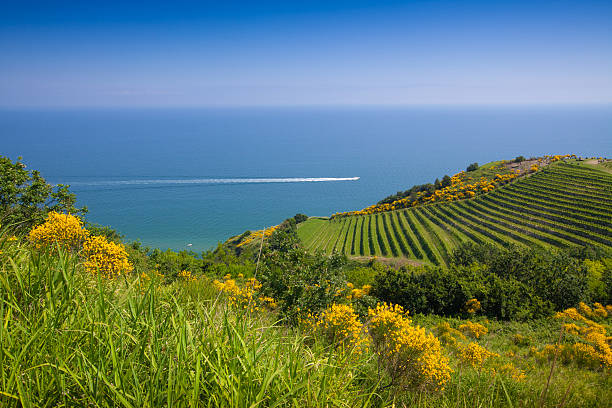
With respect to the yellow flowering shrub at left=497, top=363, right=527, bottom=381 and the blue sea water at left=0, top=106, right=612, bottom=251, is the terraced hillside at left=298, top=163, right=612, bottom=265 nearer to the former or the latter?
the blue sea water at left=0, top=106, right=612, bottom=251

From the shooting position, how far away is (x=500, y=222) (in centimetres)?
4894

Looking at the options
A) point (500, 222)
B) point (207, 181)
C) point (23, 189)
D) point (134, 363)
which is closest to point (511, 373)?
point (134, 363)

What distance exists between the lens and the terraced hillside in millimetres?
41500

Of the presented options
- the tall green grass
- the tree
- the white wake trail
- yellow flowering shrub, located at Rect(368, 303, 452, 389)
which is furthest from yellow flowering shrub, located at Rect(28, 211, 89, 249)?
the white wake trail

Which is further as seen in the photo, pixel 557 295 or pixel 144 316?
pixel 557 295

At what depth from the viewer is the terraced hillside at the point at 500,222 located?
4150 cm

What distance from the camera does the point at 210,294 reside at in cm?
414

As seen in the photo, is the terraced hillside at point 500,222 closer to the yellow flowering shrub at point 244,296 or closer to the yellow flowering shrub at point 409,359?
the yellow flowering shrub at point 244,296

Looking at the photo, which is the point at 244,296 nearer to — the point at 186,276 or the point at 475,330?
the point at 186,276

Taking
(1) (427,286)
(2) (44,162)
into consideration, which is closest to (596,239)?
(1) (427,286)

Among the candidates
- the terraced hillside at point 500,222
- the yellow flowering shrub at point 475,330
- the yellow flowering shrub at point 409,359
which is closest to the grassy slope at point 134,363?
the yellow flowering shrub at point 409,359

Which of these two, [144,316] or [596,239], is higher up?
[144,316]

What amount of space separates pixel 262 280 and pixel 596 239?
52.0 meters

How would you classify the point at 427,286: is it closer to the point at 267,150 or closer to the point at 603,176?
the point at 603,176
